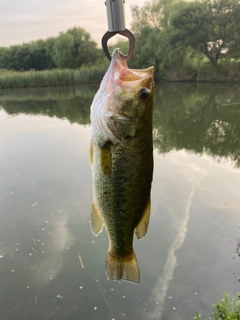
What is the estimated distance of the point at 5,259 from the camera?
16.8 ft

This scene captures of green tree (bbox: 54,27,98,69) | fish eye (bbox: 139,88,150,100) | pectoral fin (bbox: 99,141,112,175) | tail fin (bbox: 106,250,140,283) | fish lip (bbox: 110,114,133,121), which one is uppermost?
green tree (bbox: 54,27,98,69)

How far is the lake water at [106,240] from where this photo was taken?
165 inches

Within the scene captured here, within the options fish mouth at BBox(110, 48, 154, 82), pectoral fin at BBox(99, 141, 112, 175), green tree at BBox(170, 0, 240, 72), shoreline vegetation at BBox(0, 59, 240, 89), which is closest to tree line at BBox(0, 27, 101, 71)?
shoreline vegetation at BBox(0, 59, 240, 89)

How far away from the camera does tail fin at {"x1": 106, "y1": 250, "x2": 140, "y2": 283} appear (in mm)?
1691

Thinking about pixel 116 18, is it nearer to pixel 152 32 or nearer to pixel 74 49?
pixel 152 32

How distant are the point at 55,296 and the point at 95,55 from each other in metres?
47.9

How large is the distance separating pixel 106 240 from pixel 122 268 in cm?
391

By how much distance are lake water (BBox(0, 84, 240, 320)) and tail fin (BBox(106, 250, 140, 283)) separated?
270cm

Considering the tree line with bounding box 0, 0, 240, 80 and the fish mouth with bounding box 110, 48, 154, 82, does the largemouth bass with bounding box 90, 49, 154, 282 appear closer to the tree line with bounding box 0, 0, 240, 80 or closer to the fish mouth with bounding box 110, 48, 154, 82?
the fish mouth with bounding box 110, 48, 154, 82

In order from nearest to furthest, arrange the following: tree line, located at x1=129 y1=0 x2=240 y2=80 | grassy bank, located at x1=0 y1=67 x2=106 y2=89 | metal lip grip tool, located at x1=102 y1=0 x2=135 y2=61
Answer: metal lip grip tool, located at x1=102 y1=0 x2=135 y2=61 → tree line, located at x1=129 y1=0 x2=240 y2=80 → grassy bank, located at x1=0 y1=67 x2=106 y2=89

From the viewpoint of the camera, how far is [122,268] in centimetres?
171

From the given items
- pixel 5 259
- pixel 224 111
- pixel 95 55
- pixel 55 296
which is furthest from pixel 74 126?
pixel 95 55

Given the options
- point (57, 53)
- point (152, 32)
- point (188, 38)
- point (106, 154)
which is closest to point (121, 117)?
point (106, 154)

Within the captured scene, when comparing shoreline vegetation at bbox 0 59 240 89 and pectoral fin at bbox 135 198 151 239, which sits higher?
pectoral fin at bbox 135 198 151 239
